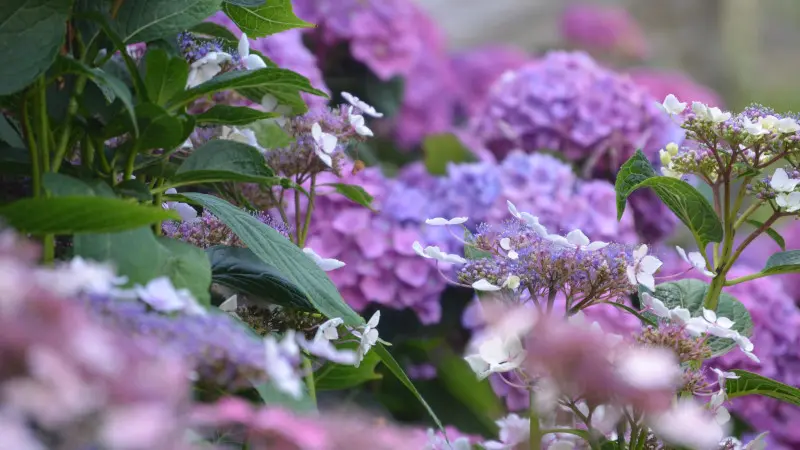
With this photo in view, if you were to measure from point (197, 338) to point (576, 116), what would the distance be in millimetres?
939

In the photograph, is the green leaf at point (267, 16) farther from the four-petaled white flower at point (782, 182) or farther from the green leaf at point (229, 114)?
the four-petaled white flower at point (782, 182)

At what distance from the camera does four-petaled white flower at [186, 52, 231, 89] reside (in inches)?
21.8

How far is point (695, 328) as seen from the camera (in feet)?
1.69

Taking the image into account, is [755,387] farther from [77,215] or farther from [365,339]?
[77,215]

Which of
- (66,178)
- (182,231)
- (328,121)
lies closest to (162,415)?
(66,178)

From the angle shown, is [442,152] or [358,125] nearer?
[358,125]

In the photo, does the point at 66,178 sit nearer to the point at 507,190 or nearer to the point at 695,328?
the point at 695,328

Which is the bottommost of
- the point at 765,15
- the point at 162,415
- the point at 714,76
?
the point at 162,415

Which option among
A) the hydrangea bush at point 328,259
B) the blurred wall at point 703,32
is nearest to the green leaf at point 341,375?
the hydrangea bush at point 328,259

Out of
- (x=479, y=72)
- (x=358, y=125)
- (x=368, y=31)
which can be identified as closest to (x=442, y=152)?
(x=368, y=31)

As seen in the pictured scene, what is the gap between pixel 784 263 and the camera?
0.59 m

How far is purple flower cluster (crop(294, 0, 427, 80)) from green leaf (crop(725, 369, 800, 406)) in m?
0.81

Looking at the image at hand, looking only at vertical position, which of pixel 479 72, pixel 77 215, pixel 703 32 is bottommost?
pixel 77 215

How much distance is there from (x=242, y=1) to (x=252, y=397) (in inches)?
9.0
